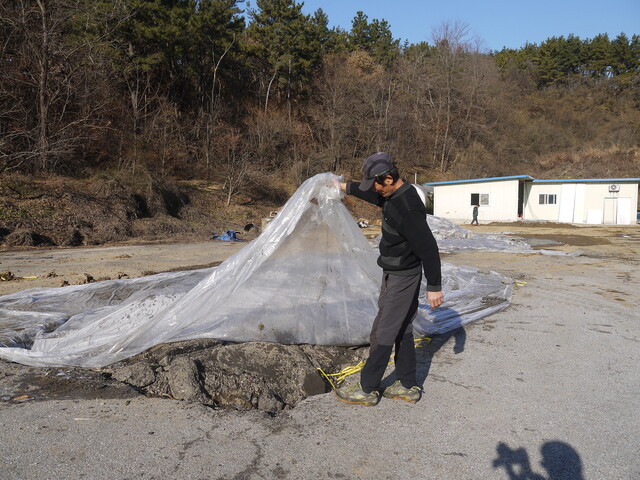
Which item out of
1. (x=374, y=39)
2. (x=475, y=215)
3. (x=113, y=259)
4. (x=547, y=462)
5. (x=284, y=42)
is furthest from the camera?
(x=374, y=39)

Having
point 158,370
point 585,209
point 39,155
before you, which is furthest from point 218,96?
point 158,370

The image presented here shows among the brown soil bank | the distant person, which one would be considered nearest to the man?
the brown soil bank

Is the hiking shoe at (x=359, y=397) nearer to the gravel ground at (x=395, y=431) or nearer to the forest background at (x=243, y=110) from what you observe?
the gravel ground at (x=395, y=431)

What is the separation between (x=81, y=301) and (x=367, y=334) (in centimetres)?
362

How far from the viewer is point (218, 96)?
1335 inches

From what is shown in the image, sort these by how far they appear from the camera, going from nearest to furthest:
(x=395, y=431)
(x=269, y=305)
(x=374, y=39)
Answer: (x=395, y=431) → (x=269, y=305) → (x=374, y=39)

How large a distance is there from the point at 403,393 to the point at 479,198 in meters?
28.3

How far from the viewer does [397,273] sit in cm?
326

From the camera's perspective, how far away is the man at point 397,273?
3137mm

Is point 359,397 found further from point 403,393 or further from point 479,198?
point 479,198

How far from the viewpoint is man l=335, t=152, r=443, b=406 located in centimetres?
314

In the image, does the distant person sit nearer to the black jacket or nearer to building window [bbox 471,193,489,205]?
building window [bbox 471,193,489,205]

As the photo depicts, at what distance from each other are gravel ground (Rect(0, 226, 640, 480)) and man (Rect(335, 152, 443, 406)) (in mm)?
191

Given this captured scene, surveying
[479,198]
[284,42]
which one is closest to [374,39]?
[284,42]
